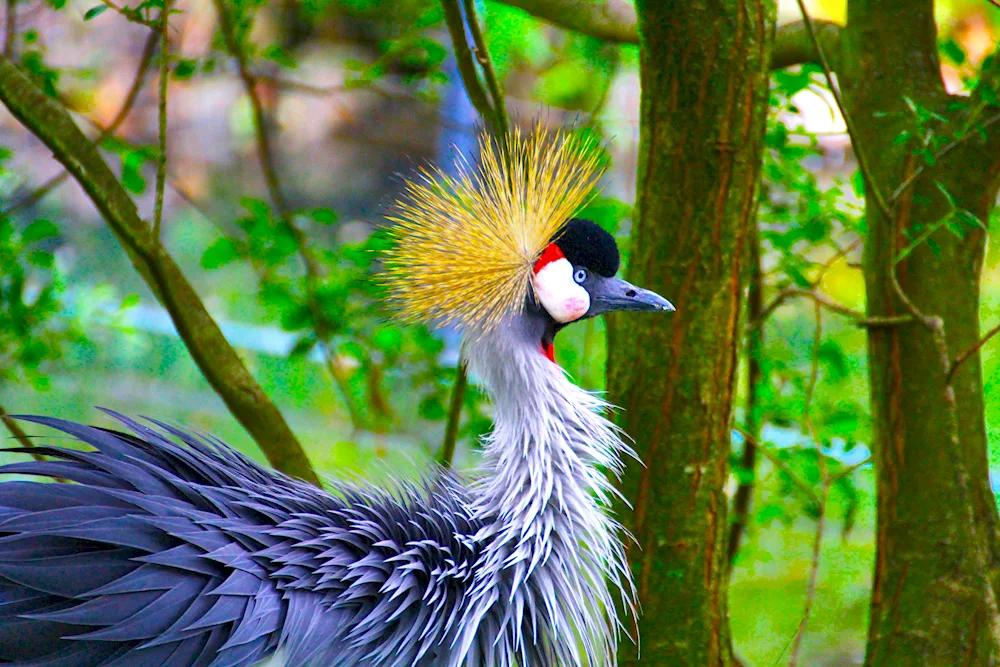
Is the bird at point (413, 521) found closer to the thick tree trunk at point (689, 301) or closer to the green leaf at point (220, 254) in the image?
the thick tree trunk at point (689, 301)

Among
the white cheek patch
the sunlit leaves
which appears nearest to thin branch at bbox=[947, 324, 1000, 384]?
the white cheek patch

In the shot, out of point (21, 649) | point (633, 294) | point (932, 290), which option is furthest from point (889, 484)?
point (21, 649)

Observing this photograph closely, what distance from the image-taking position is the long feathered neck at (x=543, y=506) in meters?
Answer: 1.19

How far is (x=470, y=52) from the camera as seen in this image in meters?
1.57

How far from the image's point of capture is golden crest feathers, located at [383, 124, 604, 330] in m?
1.27

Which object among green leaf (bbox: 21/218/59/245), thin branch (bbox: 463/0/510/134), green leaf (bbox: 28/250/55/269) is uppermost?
thin branch (bbox: 463/0/510/134)

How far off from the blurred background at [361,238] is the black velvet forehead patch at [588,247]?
0.21 m

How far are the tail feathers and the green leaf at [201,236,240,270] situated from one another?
747 millimetres

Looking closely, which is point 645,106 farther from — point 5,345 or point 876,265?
point 5,345

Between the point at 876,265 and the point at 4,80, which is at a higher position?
the point at 4,80

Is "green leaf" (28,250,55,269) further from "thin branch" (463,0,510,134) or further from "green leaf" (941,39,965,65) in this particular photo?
"green leaf" (941,39,965,65)

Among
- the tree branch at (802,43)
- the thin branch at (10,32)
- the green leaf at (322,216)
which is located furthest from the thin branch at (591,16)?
the thin branch at (10,32)

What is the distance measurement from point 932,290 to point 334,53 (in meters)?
2.18

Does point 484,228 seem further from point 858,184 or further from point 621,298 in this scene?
point 858,184
